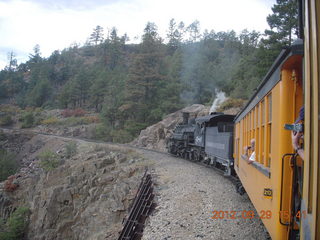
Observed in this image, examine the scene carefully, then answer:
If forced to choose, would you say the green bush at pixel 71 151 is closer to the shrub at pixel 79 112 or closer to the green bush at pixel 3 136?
the green bush at pixel 3 136

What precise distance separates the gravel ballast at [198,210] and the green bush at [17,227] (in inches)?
458

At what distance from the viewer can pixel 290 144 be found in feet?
10.5

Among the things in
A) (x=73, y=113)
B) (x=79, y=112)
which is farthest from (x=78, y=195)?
(x=73, y=113)

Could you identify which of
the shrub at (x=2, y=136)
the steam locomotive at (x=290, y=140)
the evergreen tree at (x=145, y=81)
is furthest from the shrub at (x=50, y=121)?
the steam locomotive at (x=290, y=140)

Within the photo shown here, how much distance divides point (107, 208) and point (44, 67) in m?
75.8

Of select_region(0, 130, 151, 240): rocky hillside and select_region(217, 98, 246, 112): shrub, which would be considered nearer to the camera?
select_region(0, 130, 151, 240): rocky hillside

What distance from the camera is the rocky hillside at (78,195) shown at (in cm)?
1311

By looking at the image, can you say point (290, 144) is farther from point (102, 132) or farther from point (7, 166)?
point (102, 132)

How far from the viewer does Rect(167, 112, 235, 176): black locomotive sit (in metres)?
11.6

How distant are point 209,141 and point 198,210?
6638 mm

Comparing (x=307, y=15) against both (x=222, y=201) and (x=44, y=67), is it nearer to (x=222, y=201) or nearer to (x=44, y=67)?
(x=222, y=201)

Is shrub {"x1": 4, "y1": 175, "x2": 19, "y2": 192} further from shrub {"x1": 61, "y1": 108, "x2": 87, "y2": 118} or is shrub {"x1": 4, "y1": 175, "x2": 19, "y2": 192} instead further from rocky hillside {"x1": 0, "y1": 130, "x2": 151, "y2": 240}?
shrub {"x1": 61, "y1": 108, "x2": 87, "y2": 118}

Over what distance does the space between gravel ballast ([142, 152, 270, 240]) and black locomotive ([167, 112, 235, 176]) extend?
1.16 meters

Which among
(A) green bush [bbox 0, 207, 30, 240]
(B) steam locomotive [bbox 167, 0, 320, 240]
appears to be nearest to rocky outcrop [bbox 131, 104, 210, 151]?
(A) green bush [bbox 0, 207, 30, 240]
